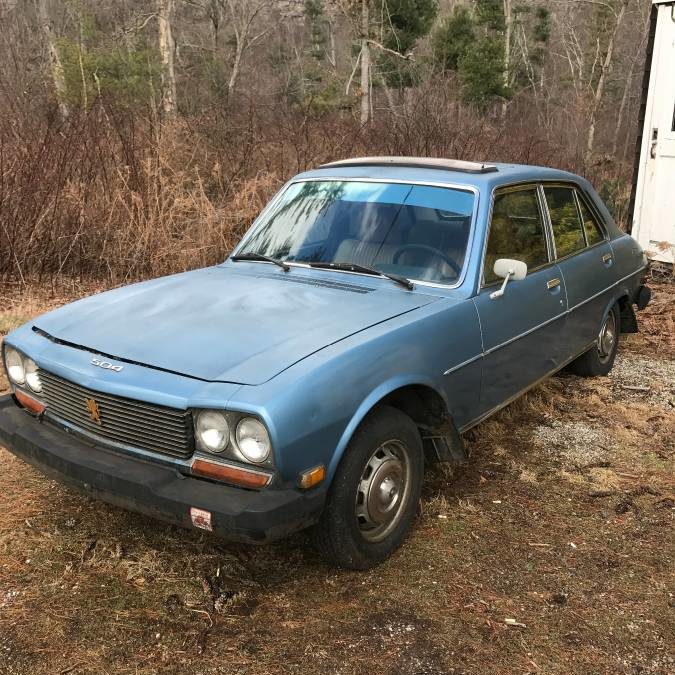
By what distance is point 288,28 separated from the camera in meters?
46.2

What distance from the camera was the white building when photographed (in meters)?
7.68

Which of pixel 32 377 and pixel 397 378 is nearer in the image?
pixel 397 378

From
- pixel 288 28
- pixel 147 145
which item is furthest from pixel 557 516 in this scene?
pixel 288 28

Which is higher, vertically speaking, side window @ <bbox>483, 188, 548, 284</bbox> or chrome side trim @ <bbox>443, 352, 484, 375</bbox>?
side window @ <bbox>483, 188, 548, 284</bbox>

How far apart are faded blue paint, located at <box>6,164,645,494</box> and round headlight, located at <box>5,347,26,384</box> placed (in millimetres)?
70

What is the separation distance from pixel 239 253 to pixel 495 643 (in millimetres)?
2514

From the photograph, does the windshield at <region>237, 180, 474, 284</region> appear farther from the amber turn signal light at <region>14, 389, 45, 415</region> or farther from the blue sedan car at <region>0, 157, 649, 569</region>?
the amber turn signal light at <region>14, 389, 45, 415</region>

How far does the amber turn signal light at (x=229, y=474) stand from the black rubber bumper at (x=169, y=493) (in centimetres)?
3

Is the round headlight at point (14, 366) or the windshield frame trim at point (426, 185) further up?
the windshield frame trim at point (426, 185)

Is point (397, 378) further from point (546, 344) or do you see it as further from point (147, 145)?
point (147, 145)

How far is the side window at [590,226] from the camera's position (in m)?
4.61

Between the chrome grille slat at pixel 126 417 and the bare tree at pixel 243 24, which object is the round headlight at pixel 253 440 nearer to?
the chrome grille slat at pixel 126 417

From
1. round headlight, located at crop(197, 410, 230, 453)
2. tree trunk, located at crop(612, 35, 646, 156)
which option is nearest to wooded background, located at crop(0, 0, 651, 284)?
round headlight, located at crop(197, 410, 230, 453)

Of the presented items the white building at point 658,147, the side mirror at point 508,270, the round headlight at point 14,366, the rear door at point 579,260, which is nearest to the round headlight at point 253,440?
the round headlight at point 14,366
